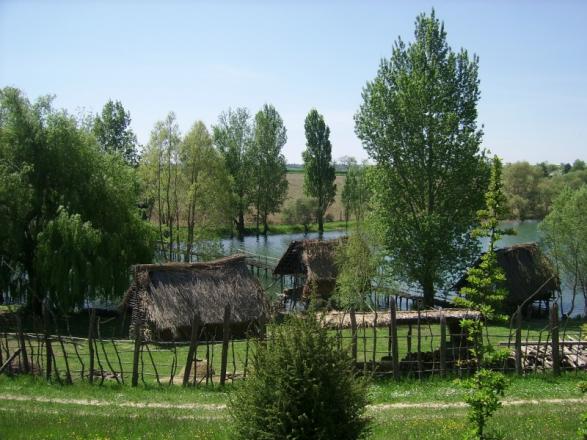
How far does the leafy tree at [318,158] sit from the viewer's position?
242 feet

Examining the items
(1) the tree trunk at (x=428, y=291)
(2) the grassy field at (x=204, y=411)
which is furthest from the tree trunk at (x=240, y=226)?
(2) the grassy field at (x=204, y=411)

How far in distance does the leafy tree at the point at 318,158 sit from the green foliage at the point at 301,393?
65854 mm

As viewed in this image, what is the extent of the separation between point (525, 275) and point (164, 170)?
3115 centimetres

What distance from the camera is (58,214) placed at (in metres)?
29.6

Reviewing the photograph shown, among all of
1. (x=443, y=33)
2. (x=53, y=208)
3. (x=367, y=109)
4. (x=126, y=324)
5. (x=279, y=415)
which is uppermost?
(x=443, y=33)

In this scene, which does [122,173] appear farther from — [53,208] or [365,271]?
[365,271]

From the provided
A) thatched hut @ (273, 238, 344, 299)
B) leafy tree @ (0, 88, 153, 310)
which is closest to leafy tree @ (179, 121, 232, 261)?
thatched hut @ (273, 238, 344, 299)

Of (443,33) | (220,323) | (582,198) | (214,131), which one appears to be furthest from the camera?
(214,131)

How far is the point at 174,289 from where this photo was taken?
27703 mm

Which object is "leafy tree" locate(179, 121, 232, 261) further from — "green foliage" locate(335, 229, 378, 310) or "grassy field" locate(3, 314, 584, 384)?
"grassy field" locate(3, 314, 584, 384)

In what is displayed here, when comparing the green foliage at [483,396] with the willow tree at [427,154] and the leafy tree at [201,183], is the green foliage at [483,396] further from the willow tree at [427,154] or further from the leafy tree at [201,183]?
the leafy tree at [201,183]

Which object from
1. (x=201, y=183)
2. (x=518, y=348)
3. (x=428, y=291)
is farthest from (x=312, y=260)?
(x=518, y=348)

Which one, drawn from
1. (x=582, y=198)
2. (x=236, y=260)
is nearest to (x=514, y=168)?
(x=582, y=198)

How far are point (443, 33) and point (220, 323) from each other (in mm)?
19811
